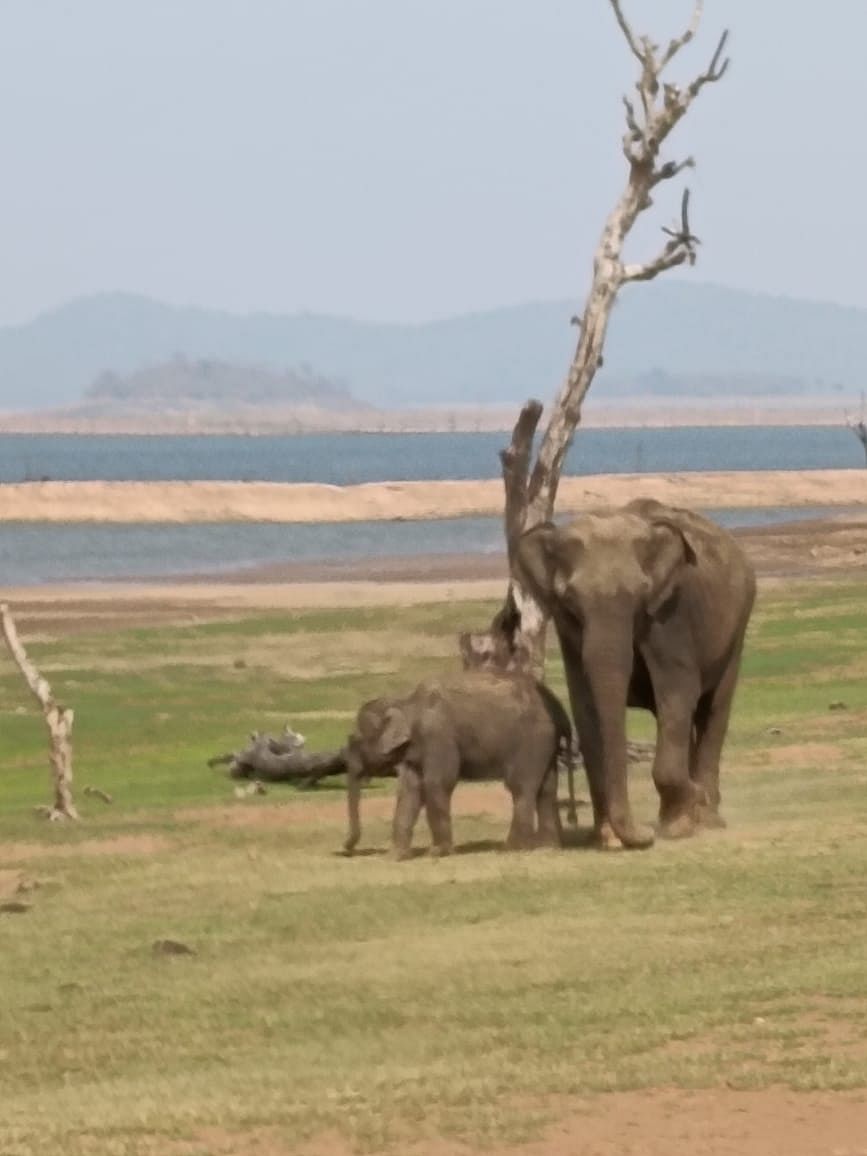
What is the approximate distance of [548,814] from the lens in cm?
1652

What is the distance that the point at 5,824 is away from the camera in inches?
781

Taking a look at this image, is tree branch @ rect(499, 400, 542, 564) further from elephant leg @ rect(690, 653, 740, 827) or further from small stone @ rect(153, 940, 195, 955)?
small stone @ rect(153, 940, 195, 955)

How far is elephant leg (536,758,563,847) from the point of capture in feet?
53.9

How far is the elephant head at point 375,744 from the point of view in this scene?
53.4ft

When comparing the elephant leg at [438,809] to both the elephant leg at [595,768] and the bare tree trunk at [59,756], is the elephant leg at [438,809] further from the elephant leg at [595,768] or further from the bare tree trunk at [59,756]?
the bare tree trunk at [59,756]

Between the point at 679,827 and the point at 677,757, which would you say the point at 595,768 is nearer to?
the point at 677,757

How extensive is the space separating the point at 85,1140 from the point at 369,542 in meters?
64.4

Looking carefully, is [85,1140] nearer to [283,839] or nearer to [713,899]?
[713,899]

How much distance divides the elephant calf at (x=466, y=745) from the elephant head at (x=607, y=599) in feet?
1.02

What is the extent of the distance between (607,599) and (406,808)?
5.35ft

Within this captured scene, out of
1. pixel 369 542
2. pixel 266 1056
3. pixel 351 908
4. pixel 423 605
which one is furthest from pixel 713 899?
pixel 369 542

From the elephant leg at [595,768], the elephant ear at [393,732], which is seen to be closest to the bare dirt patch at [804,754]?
the elephant leg at [595,768]

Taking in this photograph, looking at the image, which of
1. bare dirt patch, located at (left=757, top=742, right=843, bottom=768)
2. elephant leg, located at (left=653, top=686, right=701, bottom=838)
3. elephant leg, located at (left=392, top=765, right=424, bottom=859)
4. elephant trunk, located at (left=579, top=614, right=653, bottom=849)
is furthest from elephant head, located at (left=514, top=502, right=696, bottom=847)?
bare dirt patch, located at (left=757, top=742, right=843, bottom=768)

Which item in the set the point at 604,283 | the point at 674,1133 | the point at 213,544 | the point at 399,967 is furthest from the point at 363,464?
the point at 674,1133
